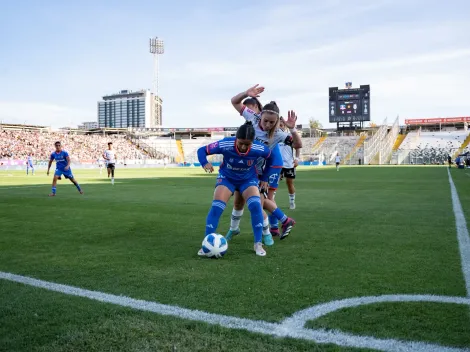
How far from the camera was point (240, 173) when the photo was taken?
5559 mm

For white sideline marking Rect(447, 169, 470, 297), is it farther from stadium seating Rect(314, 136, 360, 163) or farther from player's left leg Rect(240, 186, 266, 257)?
stadium seating Rect(314, 136, 360, 163)

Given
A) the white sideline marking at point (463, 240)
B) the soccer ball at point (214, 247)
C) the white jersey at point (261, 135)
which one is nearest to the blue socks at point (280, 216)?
the white jersey at point (261, 135)

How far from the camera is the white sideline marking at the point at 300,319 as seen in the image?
266 cm

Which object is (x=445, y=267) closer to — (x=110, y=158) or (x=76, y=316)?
(x=76, y=316)

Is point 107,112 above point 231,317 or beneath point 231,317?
above

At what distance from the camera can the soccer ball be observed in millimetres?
5055

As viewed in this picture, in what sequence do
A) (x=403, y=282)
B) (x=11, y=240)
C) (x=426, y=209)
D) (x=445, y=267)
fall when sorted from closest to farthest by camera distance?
(x=403, y=282)
(x=445, y=267)
(x=11, y=240)
(x=426, y=209)

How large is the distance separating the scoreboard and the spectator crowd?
113 ft

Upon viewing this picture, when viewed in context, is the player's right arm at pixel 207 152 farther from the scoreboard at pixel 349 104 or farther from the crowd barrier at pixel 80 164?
the scoreboard at pixel 349 104

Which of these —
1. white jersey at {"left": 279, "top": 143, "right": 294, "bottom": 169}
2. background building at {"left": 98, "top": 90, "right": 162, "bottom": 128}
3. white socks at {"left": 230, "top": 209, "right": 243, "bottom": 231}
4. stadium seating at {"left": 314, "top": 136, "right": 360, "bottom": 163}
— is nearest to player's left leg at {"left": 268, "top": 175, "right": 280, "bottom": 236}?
white socks at {"left": 230, "top": 209, "right": 243, "bottom": 231}

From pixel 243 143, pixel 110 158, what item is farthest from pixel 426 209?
pixel 110 158

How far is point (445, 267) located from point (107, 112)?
183 m

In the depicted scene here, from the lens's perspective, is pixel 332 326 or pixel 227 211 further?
pixel 227 211

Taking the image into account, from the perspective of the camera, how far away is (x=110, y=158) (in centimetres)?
2159
